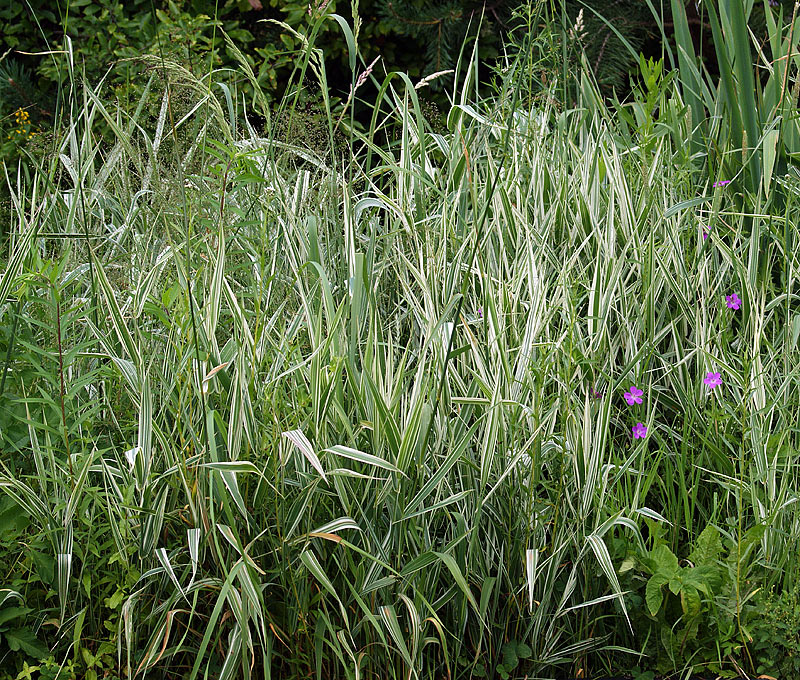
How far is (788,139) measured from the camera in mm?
2547

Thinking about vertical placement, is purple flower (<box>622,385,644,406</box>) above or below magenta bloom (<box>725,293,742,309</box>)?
below

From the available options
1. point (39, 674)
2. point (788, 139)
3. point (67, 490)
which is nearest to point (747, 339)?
point (788, 139)

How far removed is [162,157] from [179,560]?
1301mm

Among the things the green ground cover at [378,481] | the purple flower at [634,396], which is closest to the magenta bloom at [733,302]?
the green ground cover at [378,481]

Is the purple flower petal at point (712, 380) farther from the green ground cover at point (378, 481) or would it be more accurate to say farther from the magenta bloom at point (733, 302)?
the magenta bloom at point (733, 302)

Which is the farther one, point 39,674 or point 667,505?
point 667,505

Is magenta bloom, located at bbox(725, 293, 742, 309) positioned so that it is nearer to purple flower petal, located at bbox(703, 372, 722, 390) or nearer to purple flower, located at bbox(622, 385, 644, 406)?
purple flower petal, located at bbox(703, 372, 722, 390)

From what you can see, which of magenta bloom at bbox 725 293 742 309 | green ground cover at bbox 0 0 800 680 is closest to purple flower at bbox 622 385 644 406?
green ground cover at bbox 0 0 800 680

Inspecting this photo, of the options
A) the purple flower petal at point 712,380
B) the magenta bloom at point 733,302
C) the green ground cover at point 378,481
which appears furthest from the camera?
the magenta bloom at point 733,302

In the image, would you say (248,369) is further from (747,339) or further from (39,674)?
(747,339)

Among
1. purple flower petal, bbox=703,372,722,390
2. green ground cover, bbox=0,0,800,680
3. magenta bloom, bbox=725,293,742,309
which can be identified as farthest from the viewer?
magenta bloom, bbox=725,293,742,309

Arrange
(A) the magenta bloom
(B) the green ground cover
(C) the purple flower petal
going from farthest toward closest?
(A) the magenta bloom < (C) the purple flower petal < (B) the green ground cover

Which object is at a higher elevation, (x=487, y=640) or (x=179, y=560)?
(x=179, y=560)

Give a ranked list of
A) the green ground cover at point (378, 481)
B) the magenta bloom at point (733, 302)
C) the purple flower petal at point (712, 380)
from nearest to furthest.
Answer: the green ground cover at point (378, 481), the purple flower petal at point (712, 380), the magenta bloom at point (733, 302)
